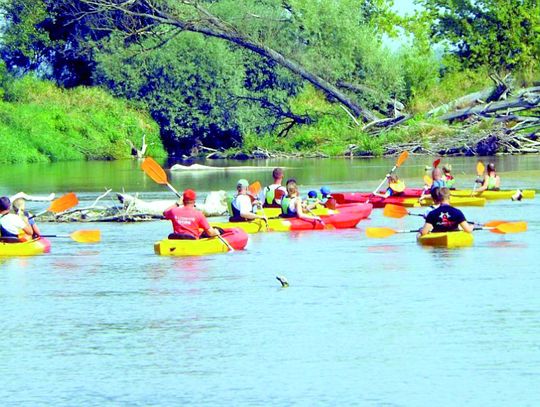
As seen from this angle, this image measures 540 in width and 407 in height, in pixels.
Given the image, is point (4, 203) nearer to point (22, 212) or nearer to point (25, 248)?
point (22, 212)

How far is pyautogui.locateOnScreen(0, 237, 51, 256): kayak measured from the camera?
20.1m

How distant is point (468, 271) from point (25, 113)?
41065mm

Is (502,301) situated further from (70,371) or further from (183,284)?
(70,371)

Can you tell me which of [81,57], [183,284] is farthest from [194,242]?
[81,57]

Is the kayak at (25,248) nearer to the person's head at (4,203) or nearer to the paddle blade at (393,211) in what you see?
the person's head at (4,203)

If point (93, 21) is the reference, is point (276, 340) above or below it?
below

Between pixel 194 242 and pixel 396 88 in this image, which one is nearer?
pixel 194 242

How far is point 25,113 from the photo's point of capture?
5741 cm

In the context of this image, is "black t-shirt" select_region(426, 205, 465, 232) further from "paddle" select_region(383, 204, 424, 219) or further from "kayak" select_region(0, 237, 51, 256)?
"kayak" select_region(0, 237, 51, 256)

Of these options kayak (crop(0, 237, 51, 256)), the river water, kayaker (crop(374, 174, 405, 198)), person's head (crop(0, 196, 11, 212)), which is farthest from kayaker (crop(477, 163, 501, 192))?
person's head (crop(0, 196, 11, 212))

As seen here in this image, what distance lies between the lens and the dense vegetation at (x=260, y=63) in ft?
186

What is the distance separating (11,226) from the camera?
2012cm

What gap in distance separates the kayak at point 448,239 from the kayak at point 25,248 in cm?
588

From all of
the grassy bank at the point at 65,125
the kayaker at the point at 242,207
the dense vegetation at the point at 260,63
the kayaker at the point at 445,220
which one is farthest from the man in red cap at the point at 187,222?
the grassy bank at the point at 65,125
